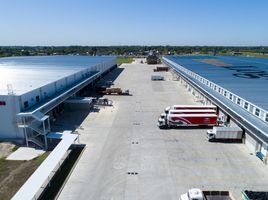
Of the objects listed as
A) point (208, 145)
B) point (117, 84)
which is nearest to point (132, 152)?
point (208, 145)

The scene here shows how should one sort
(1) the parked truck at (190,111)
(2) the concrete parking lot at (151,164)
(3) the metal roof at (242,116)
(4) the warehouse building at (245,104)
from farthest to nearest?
(1) the parked truck at (190,111), (4) the warehouse building at (245,104), (3) the metal roof at (242,116), (2) the concrete parking lot at (151,164)

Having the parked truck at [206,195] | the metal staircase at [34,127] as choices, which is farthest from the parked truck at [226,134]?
the metal staircase at [34,127]

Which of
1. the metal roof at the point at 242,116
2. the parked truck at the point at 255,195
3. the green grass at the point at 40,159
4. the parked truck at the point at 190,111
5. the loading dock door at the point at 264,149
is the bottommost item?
the green grass at the point at 40,159

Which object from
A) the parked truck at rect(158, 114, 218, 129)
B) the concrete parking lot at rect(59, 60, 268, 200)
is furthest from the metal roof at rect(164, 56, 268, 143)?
the concrete parking lot at rect(59, 60, 268, 200)

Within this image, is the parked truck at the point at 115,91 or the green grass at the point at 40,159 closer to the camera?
the green grass at the point at 40,159

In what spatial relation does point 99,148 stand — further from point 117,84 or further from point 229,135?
point 117,84

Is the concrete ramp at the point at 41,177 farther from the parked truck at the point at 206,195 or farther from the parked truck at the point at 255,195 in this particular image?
the parked truck at the point at 255,195
